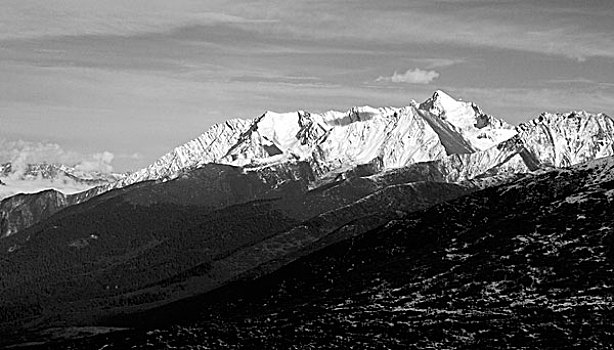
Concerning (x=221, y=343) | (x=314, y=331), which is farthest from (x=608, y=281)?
(x=221, y=343)

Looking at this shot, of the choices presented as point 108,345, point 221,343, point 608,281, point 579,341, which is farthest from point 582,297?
point 108,345

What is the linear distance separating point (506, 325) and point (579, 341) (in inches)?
789

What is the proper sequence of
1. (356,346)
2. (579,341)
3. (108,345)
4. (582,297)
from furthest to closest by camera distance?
(108,345) < (582,297) < (356,346) < (579,341)

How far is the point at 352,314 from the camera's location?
17875 cm

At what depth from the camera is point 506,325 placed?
489 feet

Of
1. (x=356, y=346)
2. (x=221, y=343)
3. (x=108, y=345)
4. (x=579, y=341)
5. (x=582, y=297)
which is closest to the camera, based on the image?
(x=579, y=341)

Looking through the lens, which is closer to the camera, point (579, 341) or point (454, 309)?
point (579, 341)

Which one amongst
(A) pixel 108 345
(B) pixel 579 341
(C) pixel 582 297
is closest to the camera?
(B) pixel 579 341

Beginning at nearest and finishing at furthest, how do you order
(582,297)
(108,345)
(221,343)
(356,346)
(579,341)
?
(579,341)
(356,346)
(221,343)
(582,297)
(108,345)

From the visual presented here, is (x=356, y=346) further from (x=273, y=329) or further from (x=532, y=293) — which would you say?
(x=532, y=293)

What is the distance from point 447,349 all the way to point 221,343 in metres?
44.5

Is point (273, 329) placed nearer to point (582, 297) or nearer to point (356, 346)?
point (356, 346)

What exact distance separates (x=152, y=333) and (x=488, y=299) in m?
73.6

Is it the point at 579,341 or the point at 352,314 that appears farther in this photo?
the point at 352,314
